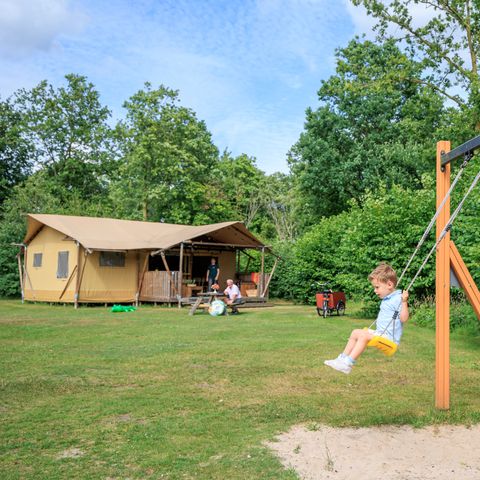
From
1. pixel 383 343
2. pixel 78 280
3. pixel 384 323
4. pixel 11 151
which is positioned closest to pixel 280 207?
pixel 11 151

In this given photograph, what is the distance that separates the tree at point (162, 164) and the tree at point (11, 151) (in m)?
8.98

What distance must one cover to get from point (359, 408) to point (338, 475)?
208 centimetres

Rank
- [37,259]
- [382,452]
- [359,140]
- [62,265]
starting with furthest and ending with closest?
1. [359,140]
2. [37,259]
3. [62,265]
4. [382,452]

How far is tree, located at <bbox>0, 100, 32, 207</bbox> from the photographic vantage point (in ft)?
150

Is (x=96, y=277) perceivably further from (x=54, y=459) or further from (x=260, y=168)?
(x=260, y=168)

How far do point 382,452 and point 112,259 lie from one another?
20.3 meters

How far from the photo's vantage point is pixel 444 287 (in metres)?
6.51

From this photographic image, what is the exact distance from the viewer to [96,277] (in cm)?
2353

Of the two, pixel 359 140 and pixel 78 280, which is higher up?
pixel 359 140

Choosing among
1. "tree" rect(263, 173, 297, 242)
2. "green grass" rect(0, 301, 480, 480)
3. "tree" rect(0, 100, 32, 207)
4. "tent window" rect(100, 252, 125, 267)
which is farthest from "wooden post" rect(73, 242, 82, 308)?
"tree" rect(0, 100, 32, 207)

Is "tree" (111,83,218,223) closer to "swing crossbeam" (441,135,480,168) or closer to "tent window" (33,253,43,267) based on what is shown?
"tent window" (33,253,43,267)

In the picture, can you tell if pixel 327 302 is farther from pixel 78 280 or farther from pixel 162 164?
pixel 162 164

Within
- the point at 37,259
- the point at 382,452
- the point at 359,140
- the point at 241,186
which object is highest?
the point at 359,140

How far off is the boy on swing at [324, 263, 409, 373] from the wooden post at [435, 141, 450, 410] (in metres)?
0.77
